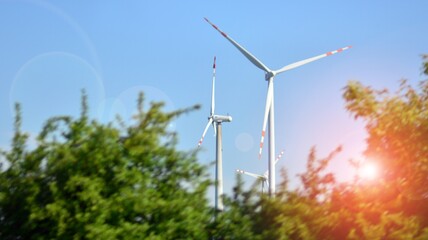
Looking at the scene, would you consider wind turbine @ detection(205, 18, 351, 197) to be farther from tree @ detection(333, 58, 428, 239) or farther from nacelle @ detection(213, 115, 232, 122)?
tree @ detection(333, 58, 428, 239)

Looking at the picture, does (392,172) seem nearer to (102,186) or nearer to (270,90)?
(102,186)

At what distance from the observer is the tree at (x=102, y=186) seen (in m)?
11.6

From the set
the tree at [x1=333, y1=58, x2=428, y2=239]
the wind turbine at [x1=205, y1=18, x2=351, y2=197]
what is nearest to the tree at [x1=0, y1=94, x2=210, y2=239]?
the tree at [x1=333, y1=58, x2=428, y2=239]

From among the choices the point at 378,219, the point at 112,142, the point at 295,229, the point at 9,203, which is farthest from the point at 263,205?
the point at 9,203

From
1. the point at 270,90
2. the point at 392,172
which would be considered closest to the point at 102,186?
the point at 392,172

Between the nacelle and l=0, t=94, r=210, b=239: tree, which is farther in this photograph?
the nacelle

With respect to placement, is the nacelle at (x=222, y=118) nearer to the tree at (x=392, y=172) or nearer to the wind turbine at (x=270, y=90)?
the wind turbine at (x=270, y=90)

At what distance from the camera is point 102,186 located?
474 inches

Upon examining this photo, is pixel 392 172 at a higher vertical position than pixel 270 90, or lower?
lower

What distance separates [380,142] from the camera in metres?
13.7

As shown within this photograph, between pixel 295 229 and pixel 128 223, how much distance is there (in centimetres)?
303

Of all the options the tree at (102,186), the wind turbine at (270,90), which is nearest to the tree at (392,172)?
the tree at (102,186)

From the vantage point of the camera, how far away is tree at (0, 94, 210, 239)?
38.0 feet

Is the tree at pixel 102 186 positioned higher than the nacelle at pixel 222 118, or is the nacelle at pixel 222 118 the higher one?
the nacelle at pixel 222 118
